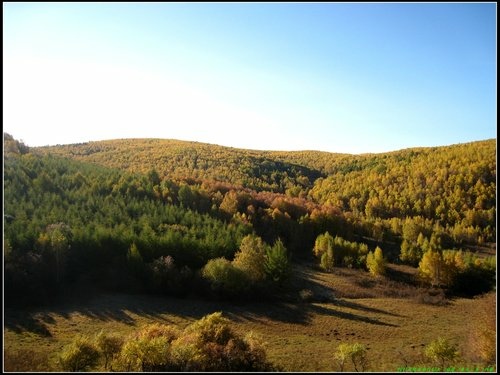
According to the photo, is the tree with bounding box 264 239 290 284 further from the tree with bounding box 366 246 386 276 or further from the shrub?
the shrub

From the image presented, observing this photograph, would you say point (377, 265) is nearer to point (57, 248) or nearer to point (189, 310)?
point (189, 310)

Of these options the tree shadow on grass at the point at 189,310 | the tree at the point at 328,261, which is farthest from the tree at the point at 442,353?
the tree at the point at 328,261

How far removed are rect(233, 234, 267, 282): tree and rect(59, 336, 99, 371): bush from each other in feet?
126

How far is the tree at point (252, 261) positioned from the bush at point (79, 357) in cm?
3855

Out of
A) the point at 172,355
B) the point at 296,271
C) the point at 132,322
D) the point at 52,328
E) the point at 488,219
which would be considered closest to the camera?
the point at 172,355

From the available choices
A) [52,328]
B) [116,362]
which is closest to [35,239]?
[52,328]

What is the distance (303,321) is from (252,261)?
58.0ft

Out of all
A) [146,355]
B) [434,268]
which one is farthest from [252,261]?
[146,355]

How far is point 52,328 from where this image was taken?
5088 centimetres

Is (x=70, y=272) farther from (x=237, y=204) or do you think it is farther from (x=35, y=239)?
(x=237, y=204)

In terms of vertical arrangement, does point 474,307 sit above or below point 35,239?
below

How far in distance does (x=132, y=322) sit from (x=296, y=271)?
4371 cm

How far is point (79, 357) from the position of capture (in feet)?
111

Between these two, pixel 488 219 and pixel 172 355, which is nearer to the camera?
pixel 172 355
